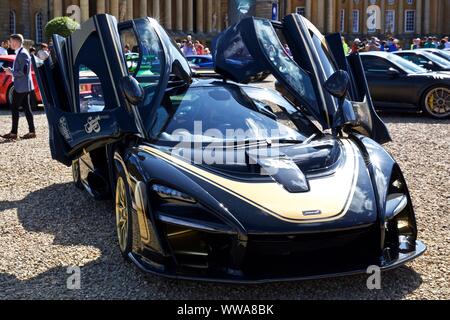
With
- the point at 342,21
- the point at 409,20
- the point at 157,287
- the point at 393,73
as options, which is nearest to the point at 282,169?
the point at 157,287

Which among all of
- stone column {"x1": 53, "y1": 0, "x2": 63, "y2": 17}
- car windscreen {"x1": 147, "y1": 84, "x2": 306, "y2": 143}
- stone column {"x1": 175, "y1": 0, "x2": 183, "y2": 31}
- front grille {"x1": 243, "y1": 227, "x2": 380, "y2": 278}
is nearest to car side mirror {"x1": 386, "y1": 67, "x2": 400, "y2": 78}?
car windscreen {"x1": 147, "y1": 84, "x2": 306, "y2": 143}

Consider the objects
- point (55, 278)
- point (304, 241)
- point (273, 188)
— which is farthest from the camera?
point (55, 278)

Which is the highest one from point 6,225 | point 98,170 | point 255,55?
point 255,55

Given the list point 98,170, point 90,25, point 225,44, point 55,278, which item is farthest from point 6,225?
point 225,44

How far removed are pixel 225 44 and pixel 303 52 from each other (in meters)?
0.71

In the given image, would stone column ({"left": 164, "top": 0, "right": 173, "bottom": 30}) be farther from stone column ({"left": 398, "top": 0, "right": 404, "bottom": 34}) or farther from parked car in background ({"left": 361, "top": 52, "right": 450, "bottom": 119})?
parked car in background ({"left": 361, "top": 52, "right": 450, "bottom": 119})

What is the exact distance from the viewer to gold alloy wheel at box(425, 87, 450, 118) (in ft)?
44.0

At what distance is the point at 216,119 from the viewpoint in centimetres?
506

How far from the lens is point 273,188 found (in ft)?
13.2

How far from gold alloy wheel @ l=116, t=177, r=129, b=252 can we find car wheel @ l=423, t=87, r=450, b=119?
1017cm

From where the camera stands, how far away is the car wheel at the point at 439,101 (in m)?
13.4

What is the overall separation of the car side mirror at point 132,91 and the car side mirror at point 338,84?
1.56 metres

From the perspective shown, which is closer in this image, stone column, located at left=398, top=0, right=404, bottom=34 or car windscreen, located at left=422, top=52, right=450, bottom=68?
car windscreen, located at left=422, top=52, right=450, bottom=68
